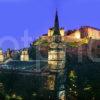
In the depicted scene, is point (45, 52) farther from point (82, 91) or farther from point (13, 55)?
point (82, 91)

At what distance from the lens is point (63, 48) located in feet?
159

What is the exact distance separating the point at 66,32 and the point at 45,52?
1268 cm

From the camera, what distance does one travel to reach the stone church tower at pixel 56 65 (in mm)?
42013

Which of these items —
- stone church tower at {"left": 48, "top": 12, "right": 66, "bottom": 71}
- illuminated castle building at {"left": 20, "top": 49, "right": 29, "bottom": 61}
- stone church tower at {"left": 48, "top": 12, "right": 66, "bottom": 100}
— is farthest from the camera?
illuminated castle building at {"left": 20, "top": 49, "right": 29, "bottom": 61}

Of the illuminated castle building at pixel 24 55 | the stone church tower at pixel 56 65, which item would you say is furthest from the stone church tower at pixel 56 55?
the illuminated castle building at pixel 24 55

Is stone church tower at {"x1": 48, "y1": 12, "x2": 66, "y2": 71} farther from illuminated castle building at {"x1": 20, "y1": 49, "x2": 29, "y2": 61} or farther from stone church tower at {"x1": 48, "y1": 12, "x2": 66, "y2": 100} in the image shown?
illuminated castle building at {"x1": 20, "y1": 49, "x2": 29, "y2": 61}

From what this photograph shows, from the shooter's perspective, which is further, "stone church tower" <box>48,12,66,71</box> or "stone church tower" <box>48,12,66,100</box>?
"stone church tower" <box>48,12,66,71</box>

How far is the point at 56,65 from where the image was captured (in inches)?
1796

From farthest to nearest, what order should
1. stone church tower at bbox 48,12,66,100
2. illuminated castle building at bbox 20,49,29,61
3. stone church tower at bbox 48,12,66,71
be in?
illuminated castle building at bbox 20,49,29,61, stone church tower at bbox 48,12,66,71, stone church tower at bbox 48,12,66,100

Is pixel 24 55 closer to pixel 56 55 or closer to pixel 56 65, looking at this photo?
pixel 56 55

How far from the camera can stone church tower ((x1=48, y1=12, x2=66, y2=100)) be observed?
42.0 meters

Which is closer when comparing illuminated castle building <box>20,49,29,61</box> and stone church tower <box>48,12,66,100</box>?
stone church tower <box>48,12,66,100</box>

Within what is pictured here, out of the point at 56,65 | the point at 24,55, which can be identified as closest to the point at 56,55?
the point at 56,65

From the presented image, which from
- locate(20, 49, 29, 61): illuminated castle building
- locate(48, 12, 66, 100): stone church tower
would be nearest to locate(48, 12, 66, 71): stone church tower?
locate(48, 12, 66, 100): stone church tower
